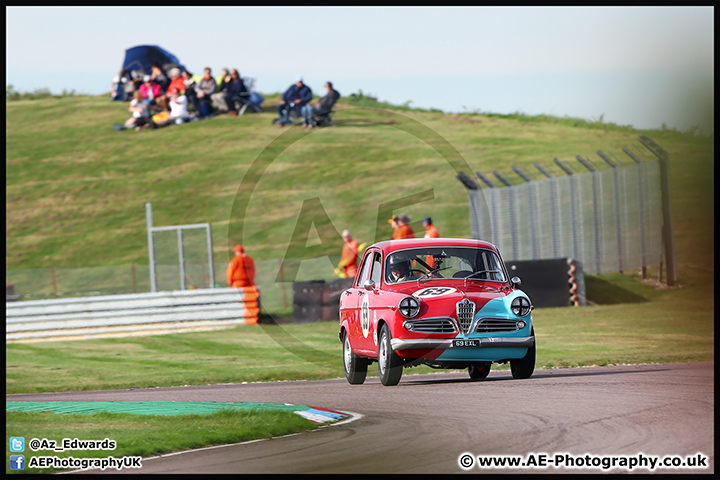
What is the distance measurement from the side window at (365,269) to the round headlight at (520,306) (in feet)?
5.76

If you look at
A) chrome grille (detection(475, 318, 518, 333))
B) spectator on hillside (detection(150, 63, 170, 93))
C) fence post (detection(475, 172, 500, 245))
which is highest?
spectator on hillside (detection(150, 63, 170, 93))

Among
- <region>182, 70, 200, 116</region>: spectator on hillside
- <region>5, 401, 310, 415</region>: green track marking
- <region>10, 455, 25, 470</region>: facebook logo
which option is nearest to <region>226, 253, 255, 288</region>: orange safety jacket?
<region>5, 401, 310, 415</region>: green track marking

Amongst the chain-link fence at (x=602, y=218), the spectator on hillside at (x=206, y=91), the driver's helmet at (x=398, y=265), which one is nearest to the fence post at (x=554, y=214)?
the chain-link fence at (x=602, y=218)

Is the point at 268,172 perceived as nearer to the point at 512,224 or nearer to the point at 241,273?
the point at 512,224

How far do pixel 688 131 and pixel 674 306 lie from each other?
22.0 meters

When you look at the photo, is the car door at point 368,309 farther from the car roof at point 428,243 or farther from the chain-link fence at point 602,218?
the chain-link fence at point 602,218

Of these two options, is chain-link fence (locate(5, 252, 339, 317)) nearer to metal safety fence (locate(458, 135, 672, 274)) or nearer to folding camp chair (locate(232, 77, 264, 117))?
metal safety fence (locate(458, 135, 672, 274))

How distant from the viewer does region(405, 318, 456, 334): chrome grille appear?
864 centimetres

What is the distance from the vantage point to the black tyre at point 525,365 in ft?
30.9

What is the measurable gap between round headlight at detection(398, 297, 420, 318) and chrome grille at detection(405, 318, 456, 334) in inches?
3.3

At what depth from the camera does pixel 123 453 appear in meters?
7.57

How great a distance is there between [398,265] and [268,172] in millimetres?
42399

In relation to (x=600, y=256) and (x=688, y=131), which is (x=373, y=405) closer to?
(x=600, y=256)

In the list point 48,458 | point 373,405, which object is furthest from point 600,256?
point 48,458
